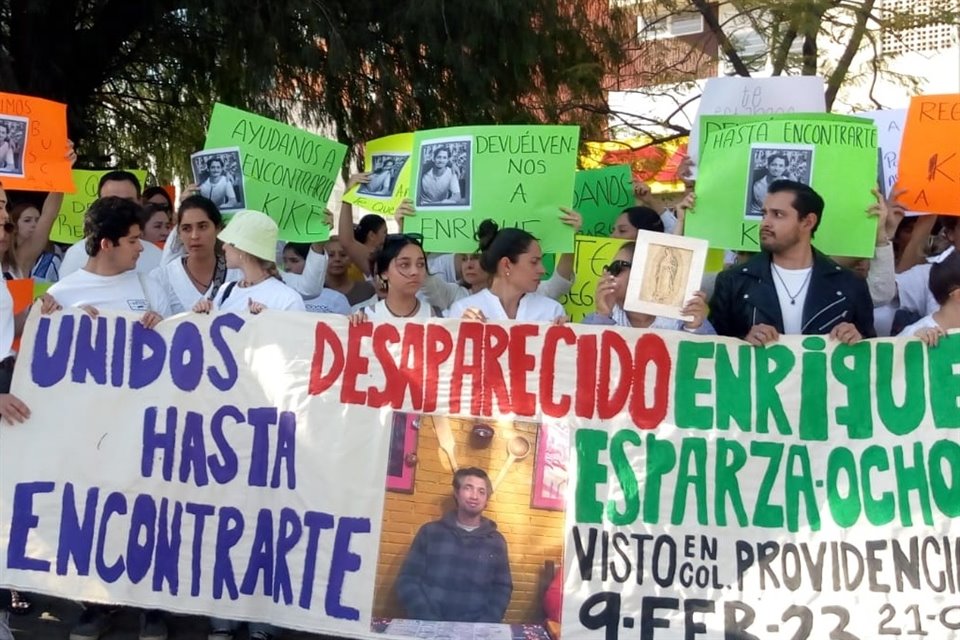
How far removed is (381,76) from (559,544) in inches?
201

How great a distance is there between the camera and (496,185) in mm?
5469

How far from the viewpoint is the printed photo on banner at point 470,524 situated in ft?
14.7

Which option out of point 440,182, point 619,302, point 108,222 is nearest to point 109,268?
point 108,222

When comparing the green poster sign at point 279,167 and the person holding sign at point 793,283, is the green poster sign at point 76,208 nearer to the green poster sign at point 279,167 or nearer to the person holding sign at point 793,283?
the green poster sign at point 279,167

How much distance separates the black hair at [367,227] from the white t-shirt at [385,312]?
1.31 meters

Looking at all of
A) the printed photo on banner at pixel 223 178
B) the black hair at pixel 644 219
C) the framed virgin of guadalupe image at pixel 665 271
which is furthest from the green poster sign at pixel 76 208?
the framed virgin of guadalupe image at pixel 665 271

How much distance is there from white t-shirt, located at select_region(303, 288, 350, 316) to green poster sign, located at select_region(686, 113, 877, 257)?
5.50ft

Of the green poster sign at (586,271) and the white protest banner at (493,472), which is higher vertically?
the green poster sign at (586,271)

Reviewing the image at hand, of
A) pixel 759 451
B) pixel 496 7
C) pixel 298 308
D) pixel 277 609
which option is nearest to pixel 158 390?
pixel 298 308

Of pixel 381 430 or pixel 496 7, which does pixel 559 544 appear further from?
pixel 496 7

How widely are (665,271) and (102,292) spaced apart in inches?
86.0

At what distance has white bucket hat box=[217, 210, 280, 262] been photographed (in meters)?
4.94

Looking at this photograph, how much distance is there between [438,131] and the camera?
5.59 m

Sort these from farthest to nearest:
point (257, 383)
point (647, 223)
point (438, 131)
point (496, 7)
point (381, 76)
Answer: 1. point (381, 76)
2. point (496, 7)
3. point (647, 223)
4. point (438, 131)
5. point (257, 383)
